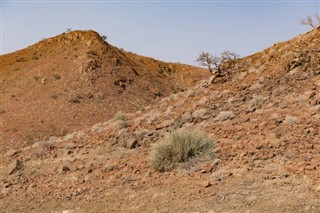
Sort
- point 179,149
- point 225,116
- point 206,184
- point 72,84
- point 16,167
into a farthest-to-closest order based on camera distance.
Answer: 1. point 72,84
2. point 16,167
3. point 225,116
4. point 179,149
5. point 206,184

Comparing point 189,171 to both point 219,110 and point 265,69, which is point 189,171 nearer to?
point 219,110

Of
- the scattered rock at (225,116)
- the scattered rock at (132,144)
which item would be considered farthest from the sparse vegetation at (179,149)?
the scattered rock at (225,116)

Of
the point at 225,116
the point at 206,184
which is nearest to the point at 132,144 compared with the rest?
the point at 225,116

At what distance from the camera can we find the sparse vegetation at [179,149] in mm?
9648

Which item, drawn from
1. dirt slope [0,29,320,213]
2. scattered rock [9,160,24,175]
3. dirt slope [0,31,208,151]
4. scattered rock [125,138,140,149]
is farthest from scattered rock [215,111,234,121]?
dirt slope [0,31,208,151]

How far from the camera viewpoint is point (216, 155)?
946cm

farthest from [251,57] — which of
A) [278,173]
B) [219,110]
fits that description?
[278,173]

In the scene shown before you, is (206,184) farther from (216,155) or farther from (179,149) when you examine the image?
(179,149)

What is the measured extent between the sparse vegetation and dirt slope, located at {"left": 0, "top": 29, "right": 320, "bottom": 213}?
0.75 ft

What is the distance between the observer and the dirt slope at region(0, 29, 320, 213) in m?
7.73

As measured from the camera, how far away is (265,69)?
1502 cm

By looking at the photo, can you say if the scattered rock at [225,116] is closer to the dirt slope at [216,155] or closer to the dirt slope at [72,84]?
the dirt slope at [216,155]

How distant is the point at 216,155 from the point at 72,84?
Result: 21.2 m

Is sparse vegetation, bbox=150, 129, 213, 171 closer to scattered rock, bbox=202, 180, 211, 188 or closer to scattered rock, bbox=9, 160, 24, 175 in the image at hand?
scattered rock, bbox=202, 180, 211, 188
